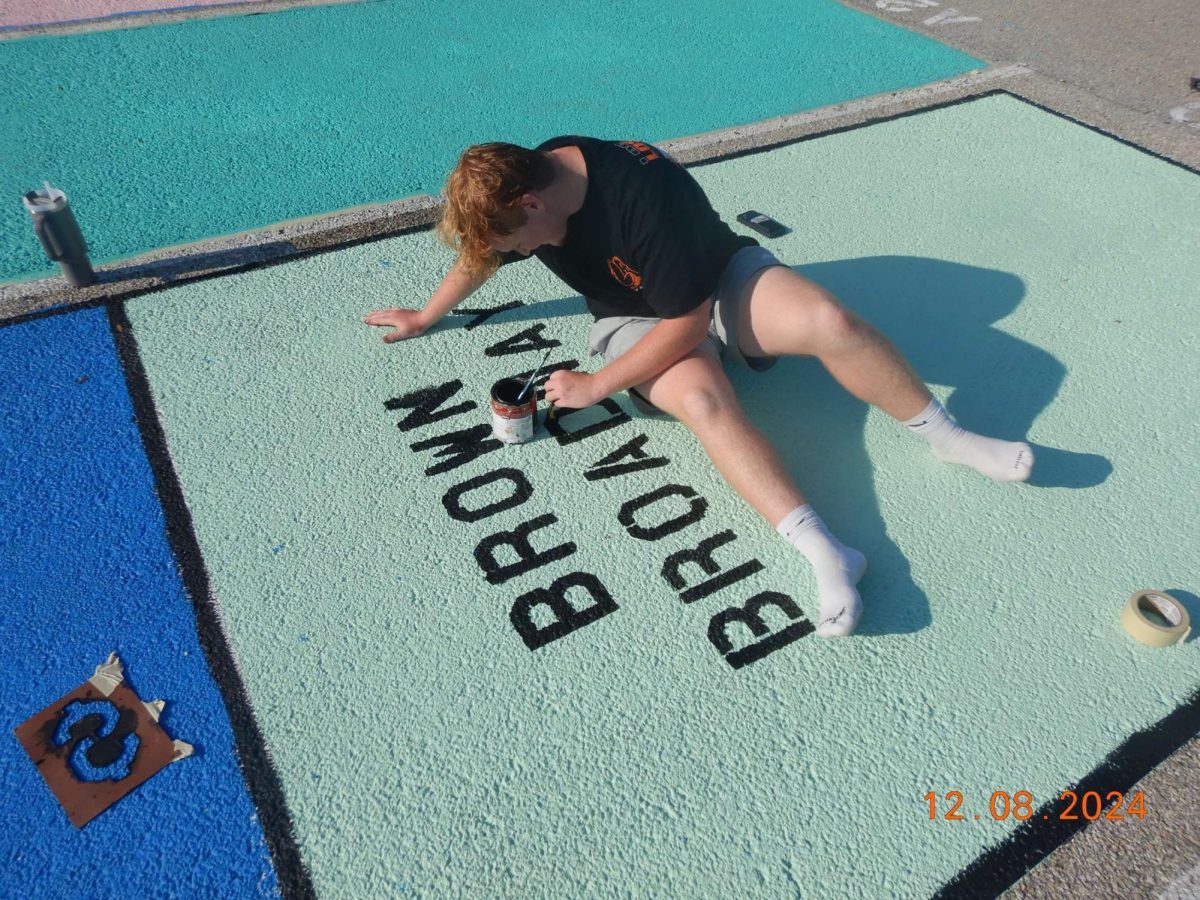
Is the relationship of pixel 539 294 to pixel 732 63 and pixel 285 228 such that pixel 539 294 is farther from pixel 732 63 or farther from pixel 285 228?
pixel 732 63

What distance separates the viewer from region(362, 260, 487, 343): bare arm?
109 inches

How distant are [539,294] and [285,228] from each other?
1129mm

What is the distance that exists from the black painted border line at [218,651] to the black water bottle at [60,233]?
0.42 m

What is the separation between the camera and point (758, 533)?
236 cm

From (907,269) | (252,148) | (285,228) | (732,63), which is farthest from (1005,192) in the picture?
(252,148)

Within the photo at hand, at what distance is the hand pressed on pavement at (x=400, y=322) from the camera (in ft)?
9.46

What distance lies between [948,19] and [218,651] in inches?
239

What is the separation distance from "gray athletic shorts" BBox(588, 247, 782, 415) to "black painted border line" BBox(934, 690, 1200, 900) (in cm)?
135

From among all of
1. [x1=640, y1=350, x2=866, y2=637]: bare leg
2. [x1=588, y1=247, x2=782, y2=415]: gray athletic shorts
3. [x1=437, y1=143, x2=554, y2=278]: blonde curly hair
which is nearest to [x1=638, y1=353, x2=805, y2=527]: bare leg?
[x1=640, y1=350, x2=866, y2=637]: bare leg

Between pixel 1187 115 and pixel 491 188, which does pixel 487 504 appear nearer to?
pixel 491 188

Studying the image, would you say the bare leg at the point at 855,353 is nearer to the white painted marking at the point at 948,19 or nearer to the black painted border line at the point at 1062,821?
the black painted border line at the point at 1062,821

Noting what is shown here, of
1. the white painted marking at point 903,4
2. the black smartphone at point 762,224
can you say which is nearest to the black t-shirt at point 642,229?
the black smartphone at point 762,224

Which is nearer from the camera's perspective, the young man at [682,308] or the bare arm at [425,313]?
the young man at [682,308]

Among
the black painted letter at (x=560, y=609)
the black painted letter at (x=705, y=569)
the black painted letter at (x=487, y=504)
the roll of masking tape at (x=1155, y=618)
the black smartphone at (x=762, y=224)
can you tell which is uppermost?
the black smartphone at (x=762, y=224)
